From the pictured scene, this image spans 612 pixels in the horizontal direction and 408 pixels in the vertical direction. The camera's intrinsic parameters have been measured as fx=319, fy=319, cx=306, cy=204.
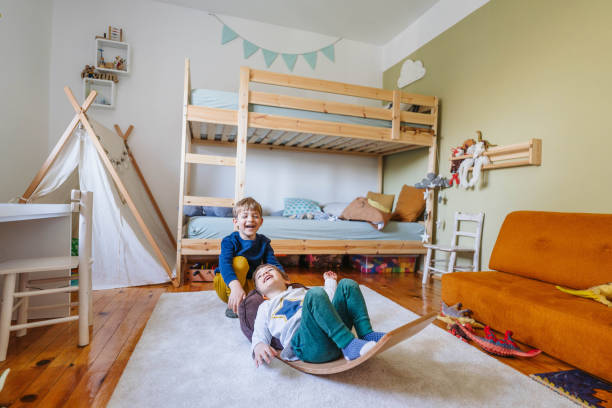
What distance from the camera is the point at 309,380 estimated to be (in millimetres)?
1285

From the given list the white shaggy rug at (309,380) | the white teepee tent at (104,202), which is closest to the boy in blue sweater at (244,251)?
the white shaggy rug at (309,380)

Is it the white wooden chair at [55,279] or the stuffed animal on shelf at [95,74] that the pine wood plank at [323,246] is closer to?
the white wooden chair at [55,279]

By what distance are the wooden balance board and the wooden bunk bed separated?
1796mm

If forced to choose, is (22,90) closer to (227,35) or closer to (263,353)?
(227,35)

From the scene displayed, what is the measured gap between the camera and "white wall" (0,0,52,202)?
254 cm

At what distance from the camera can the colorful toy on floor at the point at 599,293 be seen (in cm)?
155

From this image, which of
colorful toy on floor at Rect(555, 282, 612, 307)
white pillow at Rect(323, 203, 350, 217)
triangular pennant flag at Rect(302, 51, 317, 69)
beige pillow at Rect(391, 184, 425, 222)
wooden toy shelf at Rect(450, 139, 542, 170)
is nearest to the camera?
colorful toy on floor at Rect(555, 282, 612, 307)

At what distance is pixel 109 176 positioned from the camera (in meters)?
2.55

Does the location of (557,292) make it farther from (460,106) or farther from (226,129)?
(226,129)

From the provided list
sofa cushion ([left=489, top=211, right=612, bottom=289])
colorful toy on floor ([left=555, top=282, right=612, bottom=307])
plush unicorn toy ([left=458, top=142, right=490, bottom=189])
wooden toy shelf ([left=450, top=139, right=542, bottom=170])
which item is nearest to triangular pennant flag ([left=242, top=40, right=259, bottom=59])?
plush unicorn toy ([left=458, top=142, right=490, bottom=189])

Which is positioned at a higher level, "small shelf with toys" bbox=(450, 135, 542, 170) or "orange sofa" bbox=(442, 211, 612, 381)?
"small shelf with toys" bbox=(450, 135, 542, 170)

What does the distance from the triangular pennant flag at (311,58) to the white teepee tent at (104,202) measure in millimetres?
2668

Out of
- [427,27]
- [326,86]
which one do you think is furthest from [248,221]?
[427,27]

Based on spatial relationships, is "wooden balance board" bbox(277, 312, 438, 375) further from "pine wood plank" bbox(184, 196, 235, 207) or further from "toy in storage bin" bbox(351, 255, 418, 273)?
"toy in storage bin" bbox(351, 255, 418, 273)
